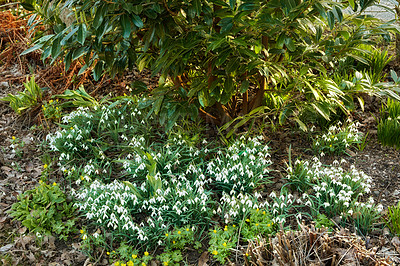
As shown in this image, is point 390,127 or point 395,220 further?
point 390,127

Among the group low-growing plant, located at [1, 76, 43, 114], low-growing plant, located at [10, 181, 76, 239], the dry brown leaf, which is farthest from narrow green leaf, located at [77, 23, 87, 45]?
the dry brown leaf

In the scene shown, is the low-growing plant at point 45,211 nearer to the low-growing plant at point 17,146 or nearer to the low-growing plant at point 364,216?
the low-growing plant at point 17,146

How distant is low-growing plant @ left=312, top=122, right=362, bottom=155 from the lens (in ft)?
11.2

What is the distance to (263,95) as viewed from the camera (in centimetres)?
356

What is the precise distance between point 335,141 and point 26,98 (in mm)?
3024

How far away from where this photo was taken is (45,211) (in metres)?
2.99

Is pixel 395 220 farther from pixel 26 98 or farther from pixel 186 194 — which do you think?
pixel 26 98

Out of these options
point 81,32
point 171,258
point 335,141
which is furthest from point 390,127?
point 81,32

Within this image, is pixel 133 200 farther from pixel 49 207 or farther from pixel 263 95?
pixel 263 95

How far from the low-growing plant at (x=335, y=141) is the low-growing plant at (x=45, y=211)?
2086 millimetres

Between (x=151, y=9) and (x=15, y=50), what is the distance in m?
3.06

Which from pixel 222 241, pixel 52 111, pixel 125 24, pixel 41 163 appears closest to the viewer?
pixel 125 24

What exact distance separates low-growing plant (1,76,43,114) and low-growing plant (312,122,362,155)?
2.79 meters

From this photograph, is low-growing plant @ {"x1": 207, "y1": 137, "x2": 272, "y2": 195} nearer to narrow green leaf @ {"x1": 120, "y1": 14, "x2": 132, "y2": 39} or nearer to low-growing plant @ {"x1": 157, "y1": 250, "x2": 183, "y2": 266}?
low-growing plant @ {"x1": 157, "y1": 250, "x2": 183, "y2": 266}
